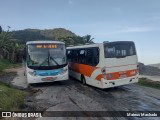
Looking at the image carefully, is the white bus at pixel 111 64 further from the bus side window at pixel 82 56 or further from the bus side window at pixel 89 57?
the bus side window at pixel 82 56

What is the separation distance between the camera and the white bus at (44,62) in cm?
1552

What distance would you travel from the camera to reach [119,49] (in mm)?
13773

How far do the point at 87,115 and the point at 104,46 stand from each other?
556 cm

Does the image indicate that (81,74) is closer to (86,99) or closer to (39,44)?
(39,44)

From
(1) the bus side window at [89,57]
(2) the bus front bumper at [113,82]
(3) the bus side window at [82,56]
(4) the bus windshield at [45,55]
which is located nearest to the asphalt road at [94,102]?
(2) the bus front bumper at [113,82]

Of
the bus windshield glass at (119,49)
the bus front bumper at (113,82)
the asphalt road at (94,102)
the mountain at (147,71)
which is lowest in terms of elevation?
the mountain at (147,71)

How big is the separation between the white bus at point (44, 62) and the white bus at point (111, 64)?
190 cm

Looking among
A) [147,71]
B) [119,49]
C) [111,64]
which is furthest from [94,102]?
[147,71]

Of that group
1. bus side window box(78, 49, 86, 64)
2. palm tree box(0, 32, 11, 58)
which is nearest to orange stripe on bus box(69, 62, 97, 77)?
bus side window box(78, 49, 86, 64)

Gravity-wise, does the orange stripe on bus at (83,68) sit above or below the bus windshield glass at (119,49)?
below

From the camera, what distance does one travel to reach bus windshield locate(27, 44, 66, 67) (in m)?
15.6

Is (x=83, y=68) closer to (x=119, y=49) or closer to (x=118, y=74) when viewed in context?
(x=118, y=74)

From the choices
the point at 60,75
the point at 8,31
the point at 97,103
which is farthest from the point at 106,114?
the point at 8,31

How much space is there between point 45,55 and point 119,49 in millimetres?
5231
